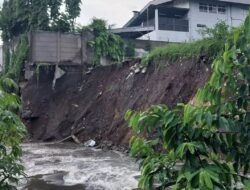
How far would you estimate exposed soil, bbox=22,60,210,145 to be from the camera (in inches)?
552

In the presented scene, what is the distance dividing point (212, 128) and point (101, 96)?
16102 mm

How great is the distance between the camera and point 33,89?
20188 mm

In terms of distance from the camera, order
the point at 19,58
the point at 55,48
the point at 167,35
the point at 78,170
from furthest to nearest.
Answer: the point at 167,35 < the point at 19,58 < the point at 55,48 < the point at 78,170

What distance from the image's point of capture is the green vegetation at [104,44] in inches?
824

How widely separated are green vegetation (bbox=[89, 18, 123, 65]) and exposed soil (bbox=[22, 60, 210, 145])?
1517mm

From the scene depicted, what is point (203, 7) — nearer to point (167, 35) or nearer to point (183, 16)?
point (183, 16)

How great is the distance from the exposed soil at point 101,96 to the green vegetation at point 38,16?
330cm

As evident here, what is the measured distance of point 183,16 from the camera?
91.2 feet

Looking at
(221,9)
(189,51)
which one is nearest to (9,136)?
(189,51)

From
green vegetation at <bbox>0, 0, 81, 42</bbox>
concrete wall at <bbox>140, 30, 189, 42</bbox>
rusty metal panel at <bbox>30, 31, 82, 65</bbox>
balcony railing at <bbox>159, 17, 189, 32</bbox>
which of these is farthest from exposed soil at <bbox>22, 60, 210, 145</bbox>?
balcony railing at <bbox>159, 17, 189, 32</bbox>

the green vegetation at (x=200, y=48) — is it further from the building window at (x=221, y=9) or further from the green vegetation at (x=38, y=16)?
the building window at (x=221, y=9)

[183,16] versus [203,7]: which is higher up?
[203,7]

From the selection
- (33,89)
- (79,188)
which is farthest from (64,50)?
(79,188)

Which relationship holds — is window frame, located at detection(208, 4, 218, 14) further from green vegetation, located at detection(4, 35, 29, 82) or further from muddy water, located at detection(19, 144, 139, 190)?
muddy water, located at detection(19, 144, 139, 190)
